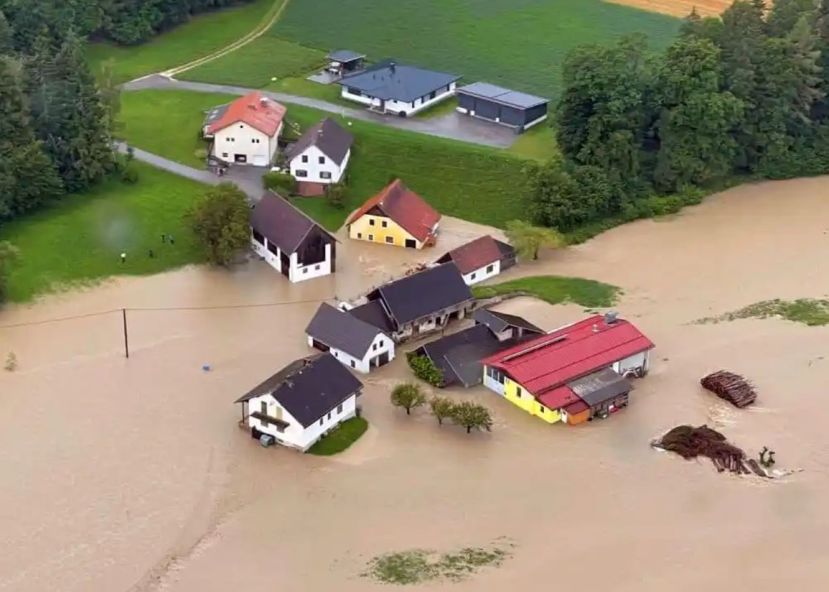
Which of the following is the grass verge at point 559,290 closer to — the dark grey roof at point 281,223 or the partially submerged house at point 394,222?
the partially submerged house at point 394,222

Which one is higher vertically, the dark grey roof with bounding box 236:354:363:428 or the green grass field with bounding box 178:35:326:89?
the dark grey roof with bounding box 236:354:363:428

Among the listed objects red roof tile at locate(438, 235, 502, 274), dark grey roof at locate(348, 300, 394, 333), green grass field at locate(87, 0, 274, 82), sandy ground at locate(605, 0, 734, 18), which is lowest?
green grass field at locate(87, 0, 274, 82)

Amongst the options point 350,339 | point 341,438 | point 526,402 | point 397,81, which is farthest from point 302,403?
point 397,81

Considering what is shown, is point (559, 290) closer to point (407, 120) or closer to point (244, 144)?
point (407, 120)

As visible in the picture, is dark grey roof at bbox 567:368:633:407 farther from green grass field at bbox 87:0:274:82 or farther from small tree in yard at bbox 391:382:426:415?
green grass field at bbox 87:0:274:82

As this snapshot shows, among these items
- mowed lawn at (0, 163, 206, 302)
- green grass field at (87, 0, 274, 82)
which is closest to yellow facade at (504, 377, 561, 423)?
mowed lawn at (0, 163, 206, 302)
